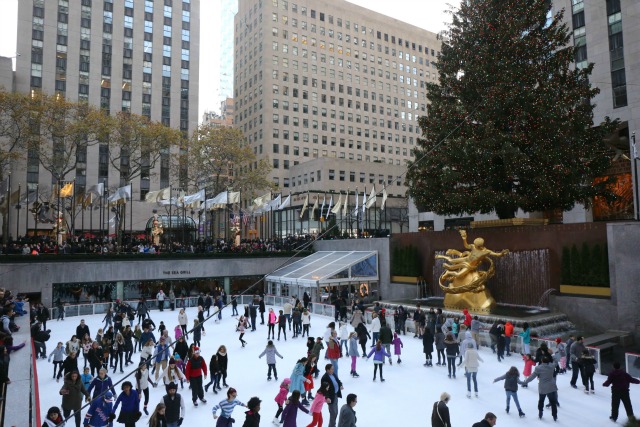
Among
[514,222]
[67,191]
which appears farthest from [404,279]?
[67,191]

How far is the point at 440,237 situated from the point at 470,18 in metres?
13.0

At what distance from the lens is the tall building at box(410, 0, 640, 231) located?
32.2 metres

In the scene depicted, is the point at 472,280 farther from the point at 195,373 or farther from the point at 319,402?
the point at 195,373

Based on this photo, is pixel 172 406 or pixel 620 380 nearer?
pixel 172 406

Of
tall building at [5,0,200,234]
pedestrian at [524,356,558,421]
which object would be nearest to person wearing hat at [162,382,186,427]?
pedestrian at [524,356,558,421]

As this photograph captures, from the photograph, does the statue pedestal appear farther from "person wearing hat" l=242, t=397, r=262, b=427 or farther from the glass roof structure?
"person wearing hat" l=242, t=397, r=262, b=427

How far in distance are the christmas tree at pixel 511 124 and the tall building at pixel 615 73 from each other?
6.87 m

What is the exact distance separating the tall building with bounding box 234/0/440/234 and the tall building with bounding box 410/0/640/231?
39951 mm

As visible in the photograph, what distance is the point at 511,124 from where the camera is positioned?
83.5 feet

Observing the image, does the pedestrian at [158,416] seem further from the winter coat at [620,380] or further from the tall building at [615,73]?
the tall building at [615,73]

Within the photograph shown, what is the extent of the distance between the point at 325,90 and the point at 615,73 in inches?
2169

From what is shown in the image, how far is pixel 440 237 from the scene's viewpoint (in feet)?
93.1

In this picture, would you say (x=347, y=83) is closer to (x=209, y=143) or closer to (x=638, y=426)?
(x=209, y=143)

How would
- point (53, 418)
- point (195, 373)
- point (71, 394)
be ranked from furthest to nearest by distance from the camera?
point (195, 373)
point (71, 394)
point (53, 418)
